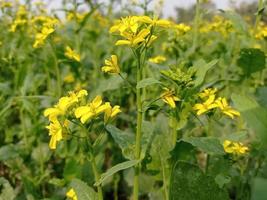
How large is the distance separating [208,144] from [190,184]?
152 millimetres

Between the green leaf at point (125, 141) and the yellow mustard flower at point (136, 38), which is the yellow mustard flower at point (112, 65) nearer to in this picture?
the yellow mustard flower at point (136, 38)

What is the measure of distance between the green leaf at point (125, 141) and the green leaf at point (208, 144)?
0.23m

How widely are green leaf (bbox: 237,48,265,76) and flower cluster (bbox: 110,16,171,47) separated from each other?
2.36ft

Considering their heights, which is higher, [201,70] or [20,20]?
[20,20]

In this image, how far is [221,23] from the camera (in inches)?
169

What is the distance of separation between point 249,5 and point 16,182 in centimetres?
1887

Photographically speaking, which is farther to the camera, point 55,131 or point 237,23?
point 237,23

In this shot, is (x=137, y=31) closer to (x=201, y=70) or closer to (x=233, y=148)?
(x=201, y=70)

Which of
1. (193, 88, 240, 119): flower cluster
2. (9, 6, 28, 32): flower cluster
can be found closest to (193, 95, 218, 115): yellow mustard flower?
(193, 88, 240, 119): flower cluster

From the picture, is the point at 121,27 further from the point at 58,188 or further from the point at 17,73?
the point at 17,73

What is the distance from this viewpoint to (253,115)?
1303 millimetres

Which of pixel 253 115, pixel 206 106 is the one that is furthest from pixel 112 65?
pixel 253 115

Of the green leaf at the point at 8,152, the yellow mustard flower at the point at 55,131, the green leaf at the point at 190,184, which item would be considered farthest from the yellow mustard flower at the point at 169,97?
the green leaf at the point at 8,152

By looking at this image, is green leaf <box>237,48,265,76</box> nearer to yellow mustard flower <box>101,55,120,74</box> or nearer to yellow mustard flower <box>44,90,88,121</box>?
yellow mustard flower <box>101,55,120,74</box>
